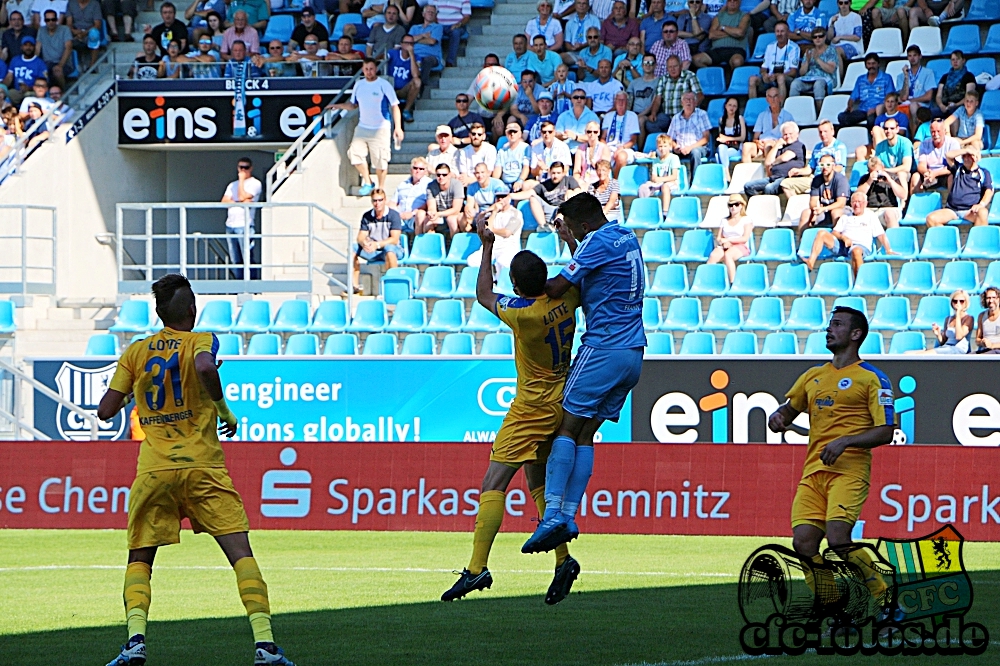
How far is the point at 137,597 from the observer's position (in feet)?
23.5

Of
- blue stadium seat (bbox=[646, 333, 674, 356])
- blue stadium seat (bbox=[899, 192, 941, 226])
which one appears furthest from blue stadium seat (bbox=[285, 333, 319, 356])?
blue stadium seat (bbox=[899, 192, 941, 226])

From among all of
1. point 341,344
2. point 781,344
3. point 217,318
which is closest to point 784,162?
point 781,344

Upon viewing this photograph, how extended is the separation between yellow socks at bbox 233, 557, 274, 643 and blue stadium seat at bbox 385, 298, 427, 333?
41.3ft

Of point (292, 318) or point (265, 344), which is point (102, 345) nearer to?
point (265, 344)

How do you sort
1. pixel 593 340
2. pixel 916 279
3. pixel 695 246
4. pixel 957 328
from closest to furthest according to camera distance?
pixel 593 340 → pixel 957 328 → pixel 916 279 → pixel 695 246

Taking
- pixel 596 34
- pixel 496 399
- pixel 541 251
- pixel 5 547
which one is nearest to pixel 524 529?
pixel 496 399

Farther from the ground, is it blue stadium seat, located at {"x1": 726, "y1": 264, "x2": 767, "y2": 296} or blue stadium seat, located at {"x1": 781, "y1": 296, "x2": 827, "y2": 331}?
blue stadium seat, located at {"x1": 726, "y1": 264, "x2": 767, "y2": 296}

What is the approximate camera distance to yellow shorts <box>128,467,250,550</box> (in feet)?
23.7

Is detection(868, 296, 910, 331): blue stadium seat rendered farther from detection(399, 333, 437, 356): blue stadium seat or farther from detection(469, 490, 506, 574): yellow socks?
detection(469, 490, 506, 574): yellow socks

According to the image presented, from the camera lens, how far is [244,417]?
60.6 feet

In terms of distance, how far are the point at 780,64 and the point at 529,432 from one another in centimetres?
1358

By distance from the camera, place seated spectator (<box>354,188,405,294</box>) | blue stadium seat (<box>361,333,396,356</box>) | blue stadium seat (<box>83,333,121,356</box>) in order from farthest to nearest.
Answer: seated spectator (<box>354,188,405,294</box>)
blue stadium seat (<box>83,333,121,356</box>)
blue stadium seat (<box>361,333,396,356</box>)

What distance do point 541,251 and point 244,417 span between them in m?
4.27

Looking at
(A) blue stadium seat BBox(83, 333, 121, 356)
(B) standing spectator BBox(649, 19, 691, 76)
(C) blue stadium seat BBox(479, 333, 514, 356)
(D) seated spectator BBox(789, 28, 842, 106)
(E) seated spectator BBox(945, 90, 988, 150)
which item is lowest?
(C) blue stadium seat BBox(479, 333, 514, 356)
